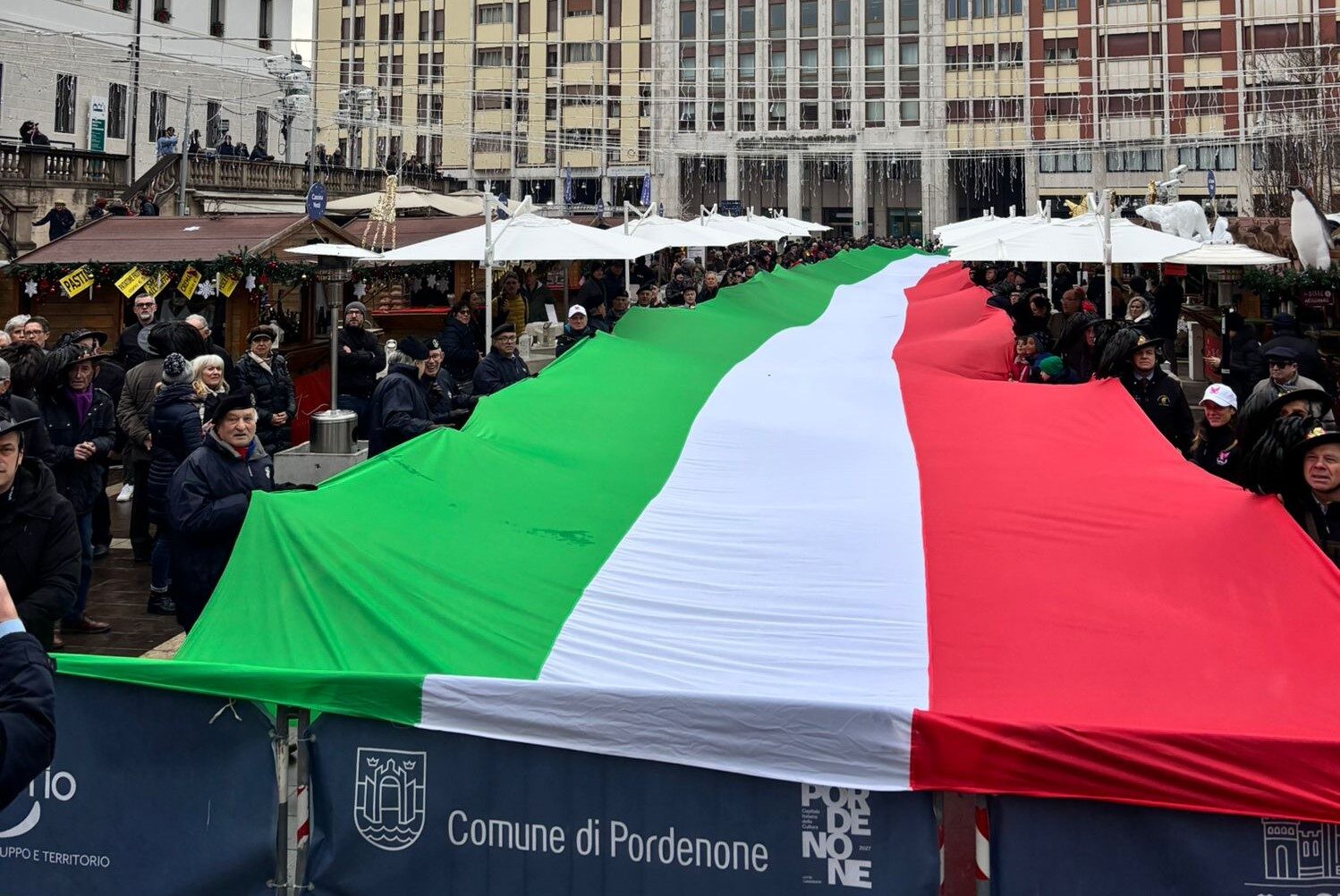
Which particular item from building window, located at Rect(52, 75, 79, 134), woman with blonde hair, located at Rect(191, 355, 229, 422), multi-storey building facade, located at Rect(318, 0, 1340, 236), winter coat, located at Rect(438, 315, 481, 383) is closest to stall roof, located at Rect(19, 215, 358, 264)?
winter coat, located at Rect(438, 315, 481, 383)

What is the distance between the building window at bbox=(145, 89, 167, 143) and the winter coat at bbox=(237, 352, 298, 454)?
3953 centimetres

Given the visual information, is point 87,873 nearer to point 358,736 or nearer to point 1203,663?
point 358,736

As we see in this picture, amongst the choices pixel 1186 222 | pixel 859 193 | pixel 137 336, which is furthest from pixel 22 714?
pixel 859 193

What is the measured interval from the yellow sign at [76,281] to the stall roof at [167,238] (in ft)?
0.48

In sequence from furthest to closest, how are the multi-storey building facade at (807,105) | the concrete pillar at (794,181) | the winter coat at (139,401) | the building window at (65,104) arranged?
the concrete pillar at (794,181)
the multi-storey building facade at (807,105)
the building window at (65,104)
the winter coat at (139,401)

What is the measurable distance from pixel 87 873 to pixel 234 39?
52.1 metres

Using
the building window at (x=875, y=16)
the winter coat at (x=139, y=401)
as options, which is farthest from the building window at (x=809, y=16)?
the winter coat at (x=139, y=401)

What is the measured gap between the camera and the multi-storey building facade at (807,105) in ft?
209

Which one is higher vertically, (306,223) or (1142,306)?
(306,223)

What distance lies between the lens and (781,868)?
4.17m

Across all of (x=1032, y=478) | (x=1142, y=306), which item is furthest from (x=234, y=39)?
(x=1032, y=478)

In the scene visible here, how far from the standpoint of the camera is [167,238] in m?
Result: 16.4

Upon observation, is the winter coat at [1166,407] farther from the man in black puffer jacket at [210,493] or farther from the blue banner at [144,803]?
the blue banner at [144,803]

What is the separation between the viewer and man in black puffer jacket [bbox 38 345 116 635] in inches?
341
